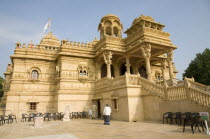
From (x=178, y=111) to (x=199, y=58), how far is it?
73.0 ft

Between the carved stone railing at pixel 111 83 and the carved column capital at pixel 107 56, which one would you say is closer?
the carved stone railing at pixel 111 83

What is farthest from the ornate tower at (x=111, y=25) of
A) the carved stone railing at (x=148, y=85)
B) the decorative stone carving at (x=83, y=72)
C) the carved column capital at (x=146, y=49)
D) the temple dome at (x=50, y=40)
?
the temple dome at (x=50, y=40)

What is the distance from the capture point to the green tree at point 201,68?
26.7 meters

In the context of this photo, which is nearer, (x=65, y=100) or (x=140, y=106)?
(x=140, y=106)

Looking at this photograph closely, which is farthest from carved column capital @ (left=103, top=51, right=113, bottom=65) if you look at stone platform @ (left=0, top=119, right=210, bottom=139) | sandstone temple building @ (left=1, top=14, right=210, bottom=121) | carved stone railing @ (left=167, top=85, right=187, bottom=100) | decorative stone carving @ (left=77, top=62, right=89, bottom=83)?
stone platform @ (left=0, top=119, right=210, bottom=139)

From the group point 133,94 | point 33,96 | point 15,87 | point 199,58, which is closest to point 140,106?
point 133,94

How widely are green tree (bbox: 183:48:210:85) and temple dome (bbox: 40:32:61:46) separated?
2632 cm

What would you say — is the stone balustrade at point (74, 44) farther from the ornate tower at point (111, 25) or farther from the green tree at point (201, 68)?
the green tree at point (201, 68)

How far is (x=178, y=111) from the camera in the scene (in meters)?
10.6

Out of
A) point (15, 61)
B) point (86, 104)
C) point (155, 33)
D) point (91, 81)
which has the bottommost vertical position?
point (86, 104)

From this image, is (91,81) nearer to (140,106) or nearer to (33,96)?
(33,96)

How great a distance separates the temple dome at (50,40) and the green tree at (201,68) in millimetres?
26317

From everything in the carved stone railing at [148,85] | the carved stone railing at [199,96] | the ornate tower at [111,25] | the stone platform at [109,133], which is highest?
the ornate tower at [111,25]

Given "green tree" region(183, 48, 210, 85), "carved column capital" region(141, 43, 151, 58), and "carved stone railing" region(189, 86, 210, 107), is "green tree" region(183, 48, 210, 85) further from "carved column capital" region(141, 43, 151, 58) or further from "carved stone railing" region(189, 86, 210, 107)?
"carved stone railing" region(189, 86, 210, 107)
